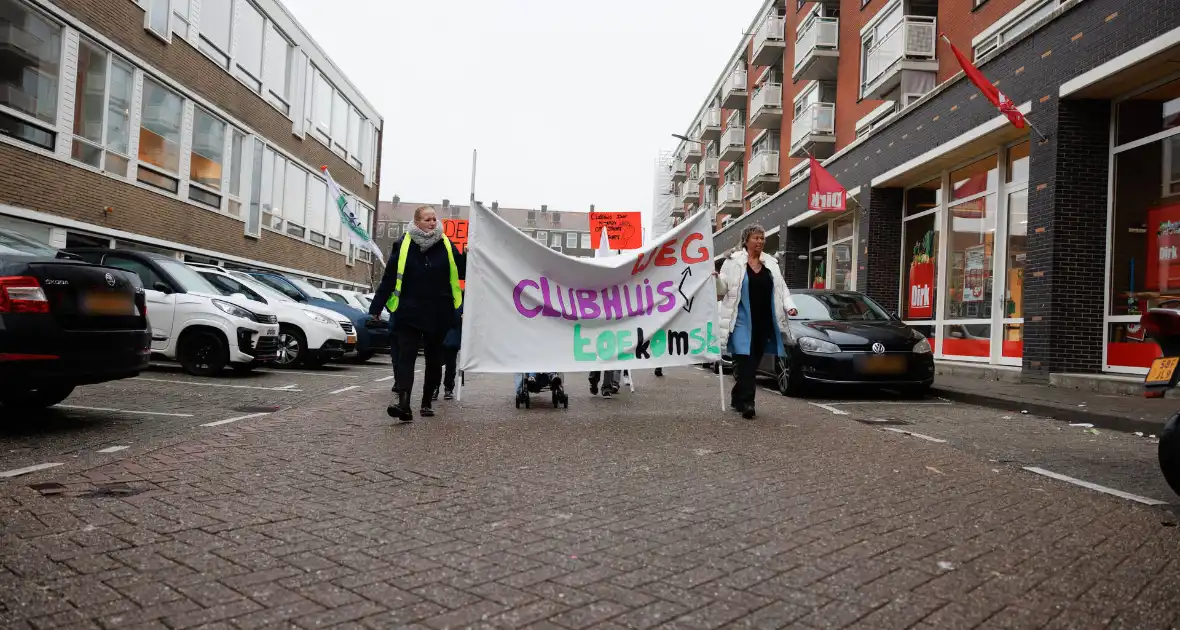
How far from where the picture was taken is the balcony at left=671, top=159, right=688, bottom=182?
63994 mm

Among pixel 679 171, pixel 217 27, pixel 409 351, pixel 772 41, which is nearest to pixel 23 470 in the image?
pixel 409 351

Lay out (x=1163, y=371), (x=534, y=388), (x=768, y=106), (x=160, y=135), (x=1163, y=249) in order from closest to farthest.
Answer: (x=1163, y=371) < (x=534, y=388) < (x=1163, y=249) < (x=160, y=135) < (x=768, y=106)

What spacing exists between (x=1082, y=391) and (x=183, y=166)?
19286 millimetres

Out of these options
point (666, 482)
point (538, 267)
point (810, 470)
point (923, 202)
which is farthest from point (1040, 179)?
point (666, 482)

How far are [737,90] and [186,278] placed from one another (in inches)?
1374

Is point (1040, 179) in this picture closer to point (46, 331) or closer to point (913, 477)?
point (913, 477)

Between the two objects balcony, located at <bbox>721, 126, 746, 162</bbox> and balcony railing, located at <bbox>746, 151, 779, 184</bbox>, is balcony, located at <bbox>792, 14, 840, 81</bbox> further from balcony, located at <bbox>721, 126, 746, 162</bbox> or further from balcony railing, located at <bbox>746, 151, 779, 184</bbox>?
balcony, located at <bbox>721, 126, 746, 162</bbox>

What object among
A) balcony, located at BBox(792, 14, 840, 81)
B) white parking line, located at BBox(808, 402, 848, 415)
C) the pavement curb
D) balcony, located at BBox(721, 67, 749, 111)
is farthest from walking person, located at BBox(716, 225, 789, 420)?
balcony, located at BBox(721, 67, 749, 111)

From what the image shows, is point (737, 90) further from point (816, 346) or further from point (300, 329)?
point (816, 346)

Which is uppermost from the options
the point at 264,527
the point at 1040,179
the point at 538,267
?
the point at 1040,179

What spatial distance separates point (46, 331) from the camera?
5320 millimetres

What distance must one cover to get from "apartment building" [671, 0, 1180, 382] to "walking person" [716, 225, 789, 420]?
5.65 m

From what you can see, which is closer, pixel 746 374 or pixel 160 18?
pixel 746 374

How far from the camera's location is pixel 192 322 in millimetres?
10172
